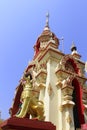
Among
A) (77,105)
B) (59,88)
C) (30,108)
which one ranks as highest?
(59,88)

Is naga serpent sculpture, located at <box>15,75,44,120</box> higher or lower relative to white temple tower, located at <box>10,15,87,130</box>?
lower

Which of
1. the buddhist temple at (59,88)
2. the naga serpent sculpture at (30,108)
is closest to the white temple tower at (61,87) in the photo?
the buddhist temple at (59,88)

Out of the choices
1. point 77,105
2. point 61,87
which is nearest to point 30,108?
point 61,87

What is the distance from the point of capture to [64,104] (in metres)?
13.7

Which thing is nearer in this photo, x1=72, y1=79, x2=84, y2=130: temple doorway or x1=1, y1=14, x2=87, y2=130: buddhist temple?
x1=1, y1=14, x2=87, y2=130: buddhist temple

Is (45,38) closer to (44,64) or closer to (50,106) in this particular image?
(44,64)

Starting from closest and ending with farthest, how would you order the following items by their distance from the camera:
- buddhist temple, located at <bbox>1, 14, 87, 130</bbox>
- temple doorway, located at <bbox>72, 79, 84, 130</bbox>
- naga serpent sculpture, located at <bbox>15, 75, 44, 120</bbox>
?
naga serpent sculpture, located at <bbox>15, 75, 44, 120</bbox> < buddhist temple, located at <bbox>1, 14, 87, 130</bbox> < temple doorway, located at <bbox>72, 79, 84, 130</bbox>

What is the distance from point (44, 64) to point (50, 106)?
298 cm

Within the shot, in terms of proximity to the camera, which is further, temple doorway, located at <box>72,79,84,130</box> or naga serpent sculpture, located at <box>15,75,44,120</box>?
temple doorway, located at <box>72,79,84,130</box>

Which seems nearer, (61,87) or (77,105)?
(61,87)

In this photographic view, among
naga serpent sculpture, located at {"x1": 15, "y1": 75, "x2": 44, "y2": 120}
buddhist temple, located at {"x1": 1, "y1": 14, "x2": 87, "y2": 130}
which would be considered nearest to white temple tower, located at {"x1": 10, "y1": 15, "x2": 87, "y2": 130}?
buddhist temple, located at {"x1": 1, "y1": 14, "x2": 87, "y2": 130}

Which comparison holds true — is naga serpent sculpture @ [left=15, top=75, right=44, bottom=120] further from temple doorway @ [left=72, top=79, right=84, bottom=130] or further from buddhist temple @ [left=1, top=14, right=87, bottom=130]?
temple doorway @ [left=72, top=79, right=84, bottom=130]

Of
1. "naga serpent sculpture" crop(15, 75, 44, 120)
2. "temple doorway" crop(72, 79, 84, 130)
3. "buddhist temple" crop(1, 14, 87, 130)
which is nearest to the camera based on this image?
"naga serpent sculpture" crop(15, 75, 44, 120)

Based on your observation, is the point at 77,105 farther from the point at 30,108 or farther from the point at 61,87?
the point at 30,108
